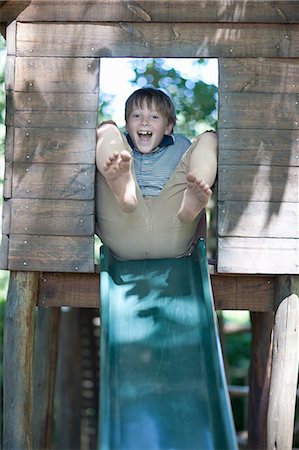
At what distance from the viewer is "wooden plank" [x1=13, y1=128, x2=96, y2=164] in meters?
5.64

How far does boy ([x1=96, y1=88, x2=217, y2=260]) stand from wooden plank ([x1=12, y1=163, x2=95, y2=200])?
0.13 metres

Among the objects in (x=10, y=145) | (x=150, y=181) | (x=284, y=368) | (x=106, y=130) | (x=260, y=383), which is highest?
(x=106, y=130)

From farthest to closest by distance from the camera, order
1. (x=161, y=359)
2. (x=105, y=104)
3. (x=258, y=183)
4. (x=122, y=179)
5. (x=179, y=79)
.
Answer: (x=105, y=104) < (x=179, y=79) < (x=258, y=183) < (x=122, y=179) < (x=161, y=359)

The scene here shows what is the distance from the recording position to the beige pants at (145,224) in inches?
226

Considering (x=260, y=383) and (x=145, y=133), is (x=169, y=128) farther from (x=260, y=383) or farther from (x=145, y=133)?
(x=260, y=383)

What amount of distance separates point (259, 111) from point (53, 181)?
4.54ft

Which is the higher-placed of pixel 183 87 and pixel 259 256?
pixel 183 87

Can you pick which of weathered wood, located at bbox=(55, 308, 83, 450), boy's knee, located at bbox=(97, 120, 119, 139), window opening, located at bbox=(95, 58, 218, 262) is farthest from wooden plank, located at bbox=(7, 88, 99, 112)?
weathered wood, located at bbox=(55, 308, 83, 450)

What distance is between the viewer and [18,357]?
5.73 meters

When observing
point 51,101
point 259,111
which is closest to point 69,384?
point 51,101

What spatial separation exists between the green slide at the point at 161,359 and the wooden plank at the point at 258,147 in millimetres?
613

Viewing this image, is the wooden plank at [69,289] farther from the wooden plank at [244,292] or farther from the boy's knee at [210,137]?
the boy's knee at [210,137]

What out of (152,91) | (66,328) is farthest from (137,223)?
(66,328)

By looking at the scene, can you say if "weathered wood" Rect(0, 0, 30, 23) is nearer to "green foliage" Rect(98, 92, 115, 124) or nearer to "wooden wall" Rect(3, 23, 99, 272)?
"wooden wall" Rect(3, 23, 99, 272)
